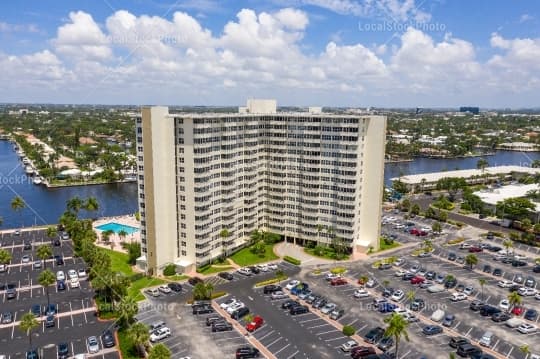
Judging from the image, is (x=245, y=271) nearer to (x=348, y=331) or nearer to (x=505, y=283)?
(x=348, y=331)

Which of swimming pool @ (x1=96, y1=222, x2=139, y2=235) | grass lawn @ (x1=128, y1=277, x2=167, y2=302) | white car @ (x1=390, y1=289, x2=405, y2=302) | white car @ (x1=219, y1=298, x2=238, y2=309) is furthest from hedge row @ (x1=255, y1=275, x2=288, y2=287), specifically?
swimming pool @ (x1=96, y1=222, x2=139, y2=235)


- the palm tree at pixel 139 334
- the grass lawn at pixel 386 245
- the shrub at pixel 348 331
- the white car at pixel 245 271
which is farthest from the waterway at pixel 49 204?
the shrub at pixel 348 331

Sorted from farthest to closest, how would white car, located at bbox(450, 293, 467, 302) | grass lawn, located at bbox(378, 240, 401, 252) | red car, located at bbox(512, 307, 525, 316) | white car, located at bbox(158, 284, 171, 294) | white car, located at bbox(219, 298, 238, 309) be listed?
grass lawn, located at bbox(378, 240, 401, 252), white car, located at bbox(158, 284, 171, 294), white car, located at bbox(450, 293, 467, 302), white car, located at bbox(219, 298, 238, 309), red car, located at bbox(512, 307, 525, 316)

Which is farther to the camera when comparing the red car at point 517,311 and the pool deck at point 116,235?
the pool deck at point 116,235

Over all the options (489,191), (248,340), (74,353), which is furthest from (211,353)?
(489,191)

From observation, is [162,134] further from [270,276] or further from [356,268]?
[356,268]

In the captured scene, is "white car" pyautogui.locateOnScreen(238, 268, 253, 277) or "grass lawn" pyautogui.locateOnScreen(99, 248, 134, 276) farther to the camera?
"grass lawn" pyautogui.locateOnScreen(99, 248, 134, 276)

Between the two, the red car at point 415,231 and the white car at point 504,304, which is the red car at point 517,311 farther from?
the red car at point 415,231

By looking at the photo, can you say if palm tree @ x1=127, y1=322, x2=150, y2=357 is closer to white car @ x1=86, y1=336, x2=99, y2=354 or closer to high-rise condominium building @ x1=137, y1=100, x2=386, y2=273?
white car @ x1=86, y1=336, x2=99, y2=354
